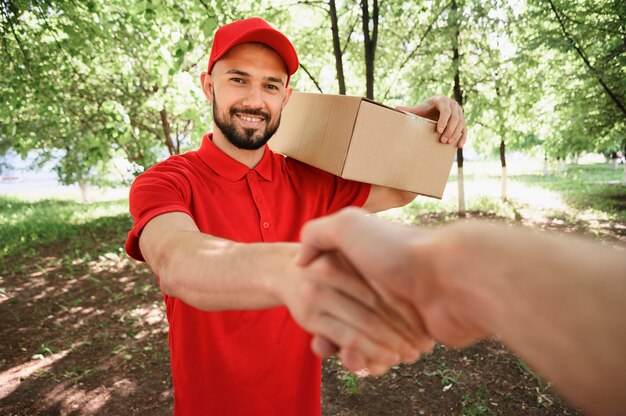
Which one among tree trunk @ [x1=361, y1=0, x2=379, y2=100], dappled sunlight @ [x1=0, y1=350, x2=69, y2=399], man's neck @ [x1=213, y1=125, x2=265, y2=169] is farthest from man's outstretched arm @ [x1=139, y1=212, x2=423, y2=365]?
dappled sunlight @ [x1=0, y1=350, x2=69, y2=399]

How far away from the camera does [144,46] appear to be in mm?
6520

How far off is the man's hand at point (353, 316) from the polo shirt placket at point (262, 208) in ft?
3.22

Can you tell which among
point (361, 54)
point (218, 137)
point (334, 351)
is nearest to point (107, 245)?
point (361, 54)

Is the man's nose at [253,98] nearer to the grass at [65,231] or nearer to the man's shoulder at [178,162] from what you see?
the man's shoulder at [178,162]

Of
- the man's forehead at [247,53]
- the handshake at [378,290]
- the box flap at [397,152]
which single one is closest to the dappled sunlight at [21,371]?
the man's forehead at [247,53]

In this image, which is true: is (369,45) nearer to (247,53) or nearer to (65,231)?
(247,53)

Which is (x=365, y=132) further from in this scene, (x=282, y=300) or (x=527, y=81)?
(x=527, y=81)

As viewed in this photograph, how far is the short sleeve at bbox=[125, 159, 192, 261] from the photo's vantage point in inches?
51.1

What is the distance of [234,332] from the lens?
1.62 metres

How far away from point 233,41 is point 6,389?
4.09 metres

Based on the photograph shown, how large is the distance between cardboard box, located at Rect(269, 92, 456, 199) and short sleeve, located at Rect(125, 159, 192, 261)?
66 cm

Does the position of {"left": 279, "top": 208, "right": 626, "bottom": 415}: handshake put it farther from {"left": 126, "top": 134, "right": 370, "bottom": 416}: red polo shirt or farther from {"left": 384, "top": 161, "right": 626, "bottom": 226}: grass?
{"left": 384, "top": 161, "right": 626, "bottom": 226}: grass

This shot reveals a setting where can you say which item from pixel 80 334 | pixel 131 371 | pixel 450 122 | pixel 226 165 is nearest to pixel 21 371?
pixel 80 334

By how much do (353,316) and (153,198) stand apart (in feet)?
3.11
